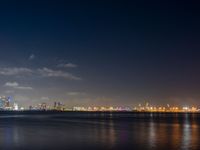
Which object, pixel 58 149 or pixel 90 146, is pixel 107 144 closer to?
pixel 90 146

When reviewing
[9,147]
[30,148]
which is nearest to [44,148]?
[30,148]

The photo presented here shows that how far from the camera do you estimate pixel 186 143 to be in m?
42.8

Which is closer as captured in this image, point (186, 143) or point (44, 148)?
point (44, 148)

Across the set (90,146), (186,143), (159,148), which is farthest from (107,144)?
(186,143)

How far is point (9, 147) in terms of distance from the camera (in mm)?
39656

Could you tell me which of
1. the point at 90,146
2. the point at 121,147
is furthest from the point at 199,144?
the point at 90,146

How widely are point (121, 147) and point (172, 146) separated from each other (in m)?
5.46

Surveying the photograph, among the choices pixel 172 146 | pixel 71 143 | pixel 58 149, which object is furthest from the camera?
pixel 71 143

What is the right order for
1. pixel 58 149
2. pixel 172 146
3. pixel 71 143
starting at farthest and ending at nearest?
pixel 71 143 < pixel 172 146 < pixel 58 149

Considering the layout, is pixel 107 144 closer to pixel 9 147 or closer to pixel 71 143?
pixel 71 143

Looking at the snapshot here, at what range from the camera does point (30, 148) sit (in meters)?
38.2

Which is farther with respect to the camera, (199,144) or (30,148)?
(199,144)

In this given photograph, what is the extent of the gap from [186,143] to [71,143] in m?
13.2

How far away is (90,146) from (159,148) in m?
7.30
